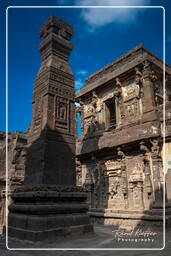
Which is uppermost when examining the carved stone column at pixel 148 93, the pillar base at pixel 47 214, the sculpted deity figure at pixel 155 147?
the carved stone column at pixel 148 93

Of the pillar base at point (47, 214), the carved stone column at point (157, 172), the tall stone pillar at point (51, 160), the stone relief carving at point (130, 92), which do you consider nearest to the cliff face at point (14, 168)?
the tall stone pillar at point (51, 160)

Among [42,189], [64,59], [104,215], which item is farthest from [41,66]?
[104,215]

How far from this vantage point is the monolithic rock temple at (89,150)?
5074 millimetres

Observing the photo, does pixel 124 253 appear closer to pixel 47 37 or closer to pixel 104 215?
pixel 47 37

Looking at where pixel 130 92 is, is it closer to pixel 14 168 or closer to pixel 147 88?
pixel 147 88

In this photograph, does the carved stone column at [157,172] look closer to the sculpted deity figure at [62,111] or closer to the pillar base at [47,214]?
the pillar base at [47,214]

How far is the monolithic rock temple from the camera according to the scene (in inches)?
200

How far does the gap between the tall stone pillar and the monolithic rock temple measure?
2cm

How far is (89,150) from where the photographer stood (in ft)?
37.2

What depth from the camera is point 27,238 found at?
171 inches

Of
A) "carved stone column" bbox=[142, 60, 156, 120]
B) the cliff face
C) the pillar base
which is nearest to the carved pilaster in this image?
"carved stone column" bbox=[142, 60, 156, 120]

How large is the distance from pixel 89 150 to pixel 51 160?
604 centimetres

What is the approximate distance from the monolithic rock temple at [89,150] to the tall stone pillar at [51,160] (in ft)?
0.07

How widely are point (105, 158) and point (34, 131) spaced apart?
5581mm
